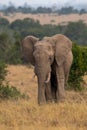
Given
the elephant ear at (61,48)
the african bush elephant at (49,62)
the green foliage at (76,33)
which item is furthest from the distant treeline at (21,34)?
the elephant ear at (61,48)

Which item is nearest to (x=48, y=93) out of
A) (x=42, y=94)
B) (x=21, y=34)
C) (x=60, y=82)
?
(x=60, y=82)

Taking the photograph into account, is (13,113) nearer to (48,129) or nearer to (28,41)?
(48,129)

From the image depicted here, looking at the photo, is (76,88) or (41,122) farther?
(76,88)

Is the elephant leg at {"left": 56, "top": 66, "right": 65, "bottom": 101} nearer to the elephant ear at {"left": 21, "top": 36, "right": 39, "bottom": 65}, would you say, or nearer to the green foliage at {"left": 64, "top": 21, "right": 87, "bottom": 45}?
the elephant ear at {"left": 21, "top": 36, "right": 39, "bottom": 65}

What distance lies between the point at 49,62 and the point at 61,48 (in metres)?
0.64

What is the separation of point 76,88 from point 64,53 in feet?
16.9

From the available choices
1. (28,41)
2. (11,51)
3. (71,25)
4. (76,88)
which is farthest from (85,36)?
(28,41)

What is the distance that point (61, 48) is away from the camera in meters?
10.4

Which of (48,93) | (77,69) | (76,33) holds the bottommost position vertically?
(76,33)

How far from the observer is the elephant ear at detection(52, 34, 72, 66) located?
1030 cm

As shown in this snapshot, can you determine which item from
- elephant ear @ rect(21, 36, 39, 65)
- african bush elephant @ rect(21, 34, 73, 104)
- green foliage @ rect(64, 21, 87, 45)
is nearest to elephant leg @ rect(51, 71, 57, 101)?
african bush elephant @ rect(21, 34, 73, 104)

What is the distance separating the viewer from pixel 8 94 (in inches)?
483

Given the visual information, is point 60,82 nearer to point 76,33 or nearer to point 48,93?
point 48,93

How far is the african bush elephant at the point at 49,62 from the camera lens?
9715mm
